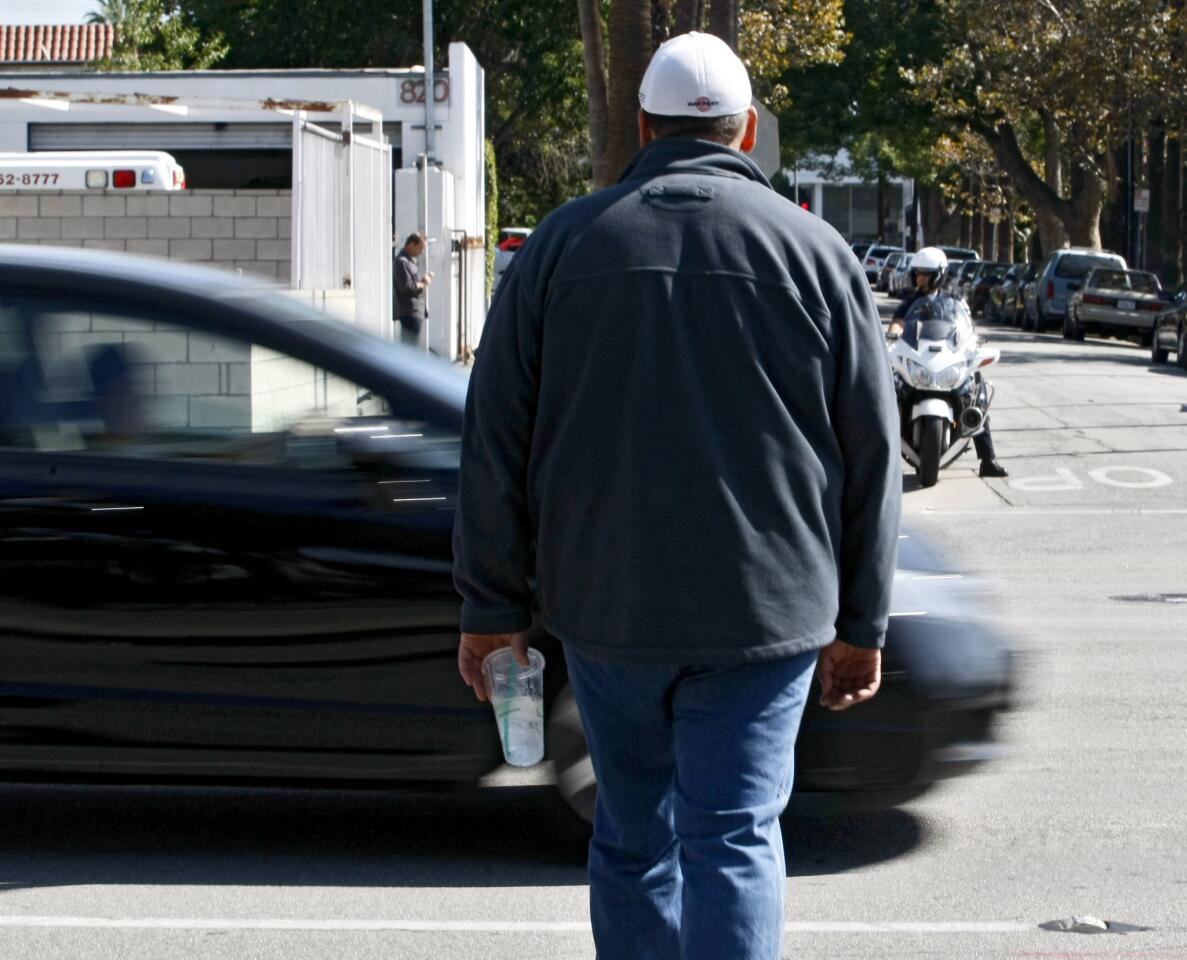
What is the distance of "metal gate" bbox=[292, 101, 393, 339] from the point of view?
15508 millimetres

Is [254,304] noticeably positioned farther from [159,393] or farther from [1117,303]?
[1117,303]

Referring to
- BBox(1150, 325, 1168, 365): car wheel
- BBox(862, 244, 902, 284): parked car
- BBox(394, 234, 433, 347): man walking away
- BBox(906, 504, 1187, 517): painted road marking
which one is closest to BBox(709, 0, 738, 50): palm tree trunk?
A: BBox(394, 234, 433, 347): man walking away

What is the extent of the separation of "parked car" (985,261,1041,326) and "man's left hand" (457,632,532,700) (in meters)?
38.4

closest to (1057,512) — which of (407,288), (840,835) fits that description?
(840,835)

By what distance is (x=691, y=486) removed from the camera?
300cm

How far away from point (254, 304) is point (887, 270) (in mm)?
62548

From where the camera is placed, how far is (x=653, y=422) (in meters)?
3.01

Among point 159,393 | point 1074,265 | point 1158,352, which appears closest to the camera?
point 159,393

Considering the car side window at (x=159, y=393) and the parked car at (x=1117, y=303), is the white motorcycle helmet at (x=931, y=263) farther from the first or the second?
the parked car at (x=1117, y=303)

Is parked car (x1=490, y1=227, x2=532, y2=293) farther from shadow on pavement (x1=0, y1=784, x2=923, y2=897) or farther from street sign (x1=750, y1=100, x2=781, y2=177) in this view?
shadow on pavement (x1=0, y1=784, x2=923, y2=897)

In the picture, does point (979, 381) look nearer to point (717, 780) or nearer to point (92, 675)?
point (92, 675)

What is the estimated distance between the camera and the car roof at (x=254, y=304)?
16.8 feet

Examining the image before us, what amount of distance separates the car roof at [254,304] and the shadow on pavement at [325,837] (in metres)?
1.09

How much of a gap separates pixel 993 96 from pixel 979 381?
30.4 meters
